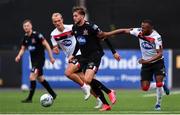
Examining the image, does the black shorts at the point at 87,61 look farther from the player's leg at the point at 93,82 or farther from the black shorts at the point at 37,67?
the black shorts at the point at 37,67

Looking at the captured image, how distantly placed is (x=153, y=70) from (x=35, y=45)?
4024 millimetres

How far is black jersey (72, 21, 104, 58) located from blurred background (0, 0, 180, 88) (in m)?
10.5

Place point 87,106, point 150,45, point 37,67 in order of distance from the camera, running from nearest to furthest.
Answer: point 150,45 → point 87,106 → point 37,67

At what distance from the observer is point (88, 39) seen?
1540cm

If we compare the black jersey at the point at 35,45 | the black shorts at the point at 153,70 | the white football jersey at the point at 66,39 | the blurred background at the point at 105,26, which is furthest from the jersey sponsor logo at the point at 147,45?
the blurred background at the point at 105,26

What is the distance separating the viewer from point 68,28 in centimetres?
1706

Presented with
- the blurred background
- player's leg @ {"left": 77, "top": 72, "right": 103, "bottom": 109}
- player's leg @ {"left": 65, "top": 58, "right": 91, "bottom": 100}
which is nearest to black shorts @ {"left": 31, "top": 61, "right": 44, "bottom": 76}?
player's leg @ {"left": 77, "top": 72, "right": 103, "bottom": 109}

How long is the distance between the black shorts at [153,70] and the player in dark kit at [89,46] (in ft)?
4.54

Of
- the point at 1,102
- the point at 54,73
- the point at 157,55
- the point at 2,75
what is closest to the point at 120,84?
the point at 54,73

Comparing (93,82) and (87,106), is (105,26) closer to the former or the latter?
(87,106)

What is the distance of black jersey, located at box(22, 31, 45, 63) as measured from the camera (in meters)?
19.1

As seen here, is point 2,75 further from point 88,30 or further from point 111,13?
point 88,30

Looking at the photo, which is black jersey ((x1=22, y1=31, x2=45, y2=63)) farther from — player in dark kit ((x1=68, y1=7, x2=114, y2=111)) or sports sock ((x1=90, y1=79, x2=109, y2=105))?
sports sock ((x1=90, y1=79, x2=109, y2=105))

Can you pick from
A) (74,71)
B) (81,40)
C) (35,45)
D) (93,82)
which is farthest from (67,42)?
(35,45)
